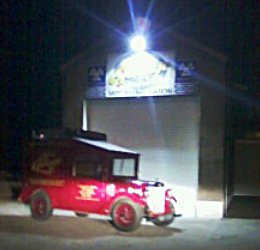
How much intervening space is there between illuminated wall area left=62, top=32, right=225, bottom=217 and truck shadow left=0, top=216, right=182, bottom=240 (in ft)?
9.43

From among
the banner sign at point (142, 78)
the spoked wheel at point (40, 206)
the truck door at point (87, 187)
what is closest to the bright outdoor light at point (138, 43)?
the banner sign at point (142, 78)

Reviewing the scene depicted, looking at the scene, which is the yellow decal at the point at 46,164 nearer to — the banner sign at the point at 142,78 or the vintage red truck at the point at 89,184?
the vintage red truck at the point at 89,184

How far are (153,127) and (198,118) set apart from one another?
1351mm

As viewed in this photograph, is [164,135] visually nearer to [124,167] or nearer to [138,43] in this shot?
[138,43]

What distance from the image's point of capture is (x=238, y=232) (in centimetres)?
1366

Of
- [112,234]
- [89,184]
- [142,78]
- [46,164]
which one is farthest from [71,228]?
[142,78]

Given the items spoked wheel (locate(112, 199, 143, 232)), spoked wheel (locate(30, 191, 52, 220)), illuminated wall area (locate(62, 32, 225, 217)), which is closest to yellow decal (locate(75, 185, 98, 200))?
spoked wheel (locate(112, 199, 143, 232))

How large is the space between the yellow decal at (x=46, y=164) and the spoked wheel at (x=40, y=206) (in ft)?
1.79

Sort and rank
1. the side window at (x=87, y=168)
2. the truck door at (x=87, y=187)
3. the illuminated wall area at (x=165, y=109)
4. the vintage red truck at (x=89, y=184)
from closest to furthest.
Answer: the vintage red truck at (x=89, y=184) → the truck door at (x=87, y=187) → the side window at (x=87, y=168) → the illuminated wall area at (x=165, y=109)

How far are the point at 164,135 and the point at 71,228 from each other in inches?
186

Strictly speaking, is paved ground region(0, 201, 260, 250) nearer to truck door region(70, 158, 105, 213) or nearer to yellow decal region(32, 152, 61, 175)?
truck door region(70, 158, 105, 213)

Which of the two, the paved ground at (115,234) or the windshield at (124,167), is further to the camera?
the windshield at (124,167)

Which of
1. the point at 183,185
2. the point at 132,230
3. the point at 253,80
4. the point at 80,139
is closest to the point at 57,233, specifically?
the point at 132,230

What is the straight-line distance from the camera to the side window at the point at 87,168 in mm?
14234
